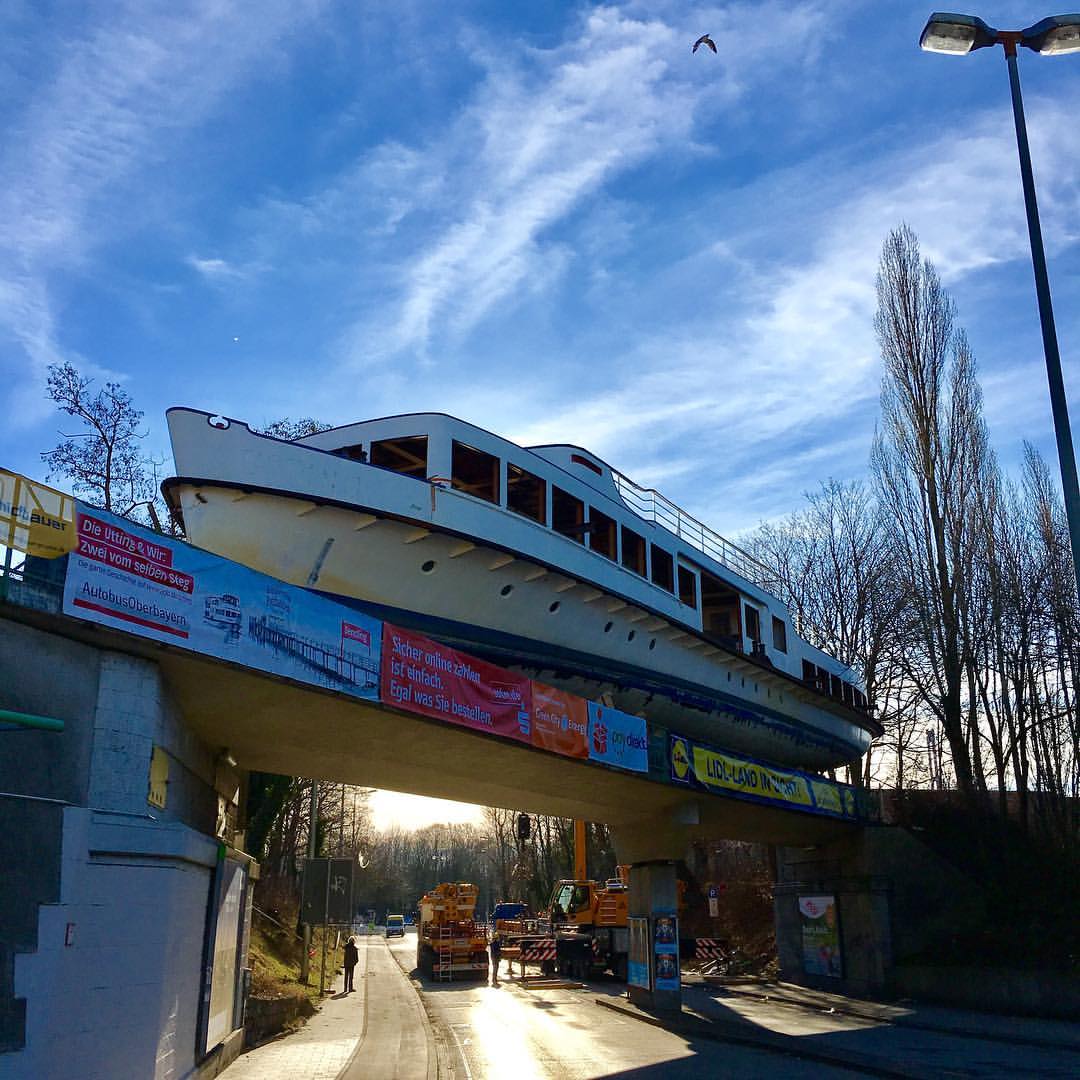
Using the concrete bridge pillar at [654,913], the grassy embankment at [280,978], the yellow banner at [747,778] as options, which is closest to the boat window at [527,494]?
the yellow banner at [747,778]

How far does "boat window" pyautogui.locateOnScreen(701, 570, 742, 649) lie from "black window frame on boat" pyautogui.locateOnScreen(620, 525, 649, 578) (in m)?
4.10

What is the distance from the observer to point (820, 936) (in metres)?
25.0

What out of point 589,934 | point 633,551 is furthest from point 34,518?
point 589,934

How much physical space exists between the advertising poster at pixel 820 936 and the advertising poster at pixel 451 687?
593 inches

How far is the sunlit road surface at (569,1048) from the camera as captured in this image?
40.8 ft

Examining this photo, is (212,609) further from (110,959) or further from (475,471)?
(475,471)

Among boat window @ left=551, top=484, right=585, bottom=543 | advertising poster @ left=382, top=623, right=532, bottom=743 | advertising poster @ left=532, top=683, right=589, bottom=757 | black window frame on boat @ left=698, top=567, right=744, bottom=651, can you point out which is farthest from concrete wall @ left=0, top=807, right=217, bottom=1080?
black window frame on boat @ left=698, top=567, right=744, bottom=651

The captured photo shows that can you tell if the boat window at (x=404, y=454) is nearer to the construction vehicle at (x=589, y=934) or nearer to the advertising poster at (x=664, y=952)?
the advertising poster at (x=664, y=952)

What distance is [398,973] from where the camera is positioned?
31.3m

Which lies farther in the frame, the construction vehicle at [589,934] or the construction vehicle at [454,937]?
the construction vehicle at [454,937]

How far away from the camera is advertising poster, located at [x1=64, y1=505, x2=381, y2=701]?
27.1ft

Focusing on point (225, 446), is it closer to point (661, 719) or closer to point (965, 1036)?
point (661, 719)

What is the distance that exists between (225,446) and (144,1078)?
27.6 ft

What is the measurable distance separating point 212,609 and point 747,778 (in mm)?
12823
